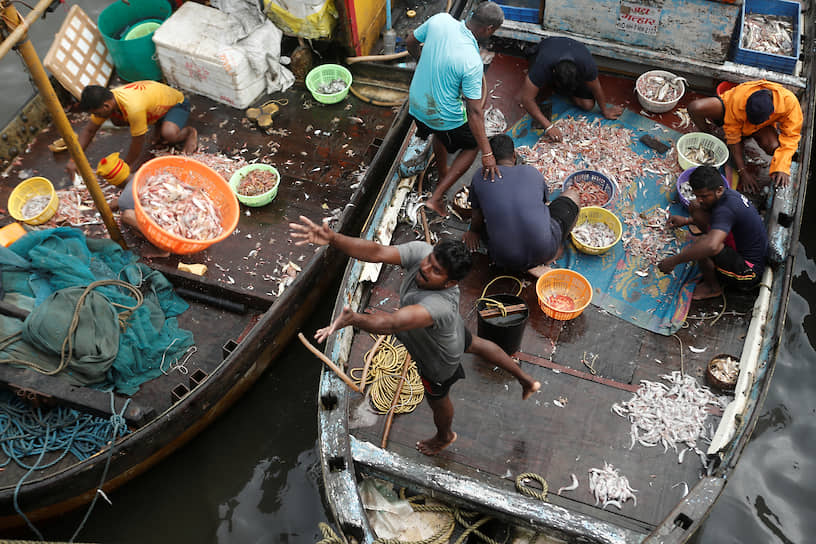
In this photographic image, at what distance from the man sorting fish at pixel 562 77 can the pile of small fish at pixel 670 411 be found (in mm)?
2726

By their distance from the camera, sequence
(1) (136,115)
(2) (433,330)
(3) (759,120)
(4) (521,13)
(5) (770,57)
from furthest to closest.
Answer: (4) (521,13), (5) (770,57), (1) (136,115), (3) (759,120), (2) (433,330)

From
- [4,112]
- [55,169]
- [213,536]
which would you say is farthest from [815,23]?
[4,112]

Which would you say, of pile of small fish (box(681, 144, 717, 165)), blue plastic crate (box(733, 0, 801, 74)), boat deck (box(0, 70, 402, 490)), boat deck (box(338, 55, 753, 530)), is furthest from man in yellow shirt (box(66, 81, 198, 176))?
blue plastic crate (box(733, 0, 801, 74))

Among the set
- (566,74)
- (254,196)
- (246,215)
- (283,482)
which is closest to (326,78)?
(254,196)

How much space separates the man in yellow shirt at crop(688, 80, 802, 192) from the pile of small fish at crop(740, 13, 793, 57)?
1148mm

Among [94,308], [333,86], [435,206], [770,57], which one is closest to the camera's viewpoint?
[94,308]

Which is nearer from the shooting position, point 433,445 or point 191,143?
point 433,445

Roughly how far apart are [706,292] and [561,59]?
261cm

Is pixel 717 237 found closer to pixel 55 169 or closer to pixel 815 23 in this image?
pixel 815 23

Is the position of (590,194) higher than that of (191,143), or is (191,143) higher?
(590,194)

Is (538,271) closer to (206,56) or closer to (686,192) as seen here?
(686,192)

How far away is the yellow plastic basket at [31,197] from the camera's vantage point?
5.82 meters

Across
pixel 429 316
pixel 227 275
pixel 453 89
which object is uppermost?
pixel 453 89

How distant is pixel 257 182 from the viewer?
20.1 ft
